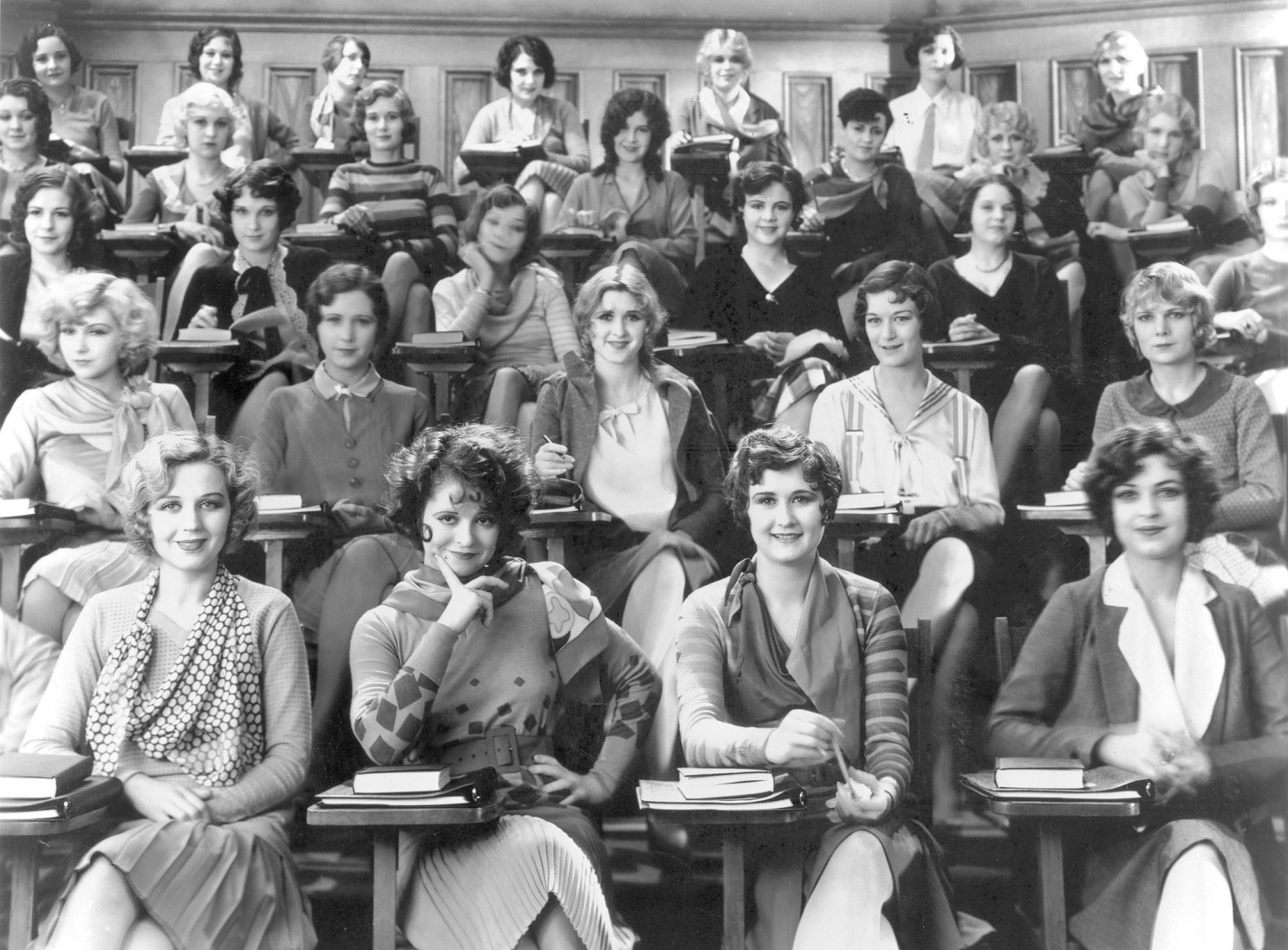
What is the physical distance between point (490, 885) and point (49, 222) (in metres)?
2.18

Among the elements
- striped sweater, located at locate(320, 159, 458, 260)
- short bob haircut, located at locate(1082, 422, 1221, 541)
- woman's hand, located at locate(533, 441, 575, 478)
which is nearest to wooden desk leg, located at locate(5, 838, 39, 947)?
woman's hand, located at locate(533, 441, 575, 478)

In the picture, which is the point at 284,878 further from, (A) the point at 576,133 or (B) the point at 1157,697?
(A) the point at 576,133

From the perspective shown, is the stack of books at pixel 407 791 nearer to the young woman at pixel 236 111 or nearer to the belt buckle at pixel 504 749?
the belt buckle at pixel 504 749

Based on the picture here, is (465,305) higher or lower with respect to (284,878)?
higher

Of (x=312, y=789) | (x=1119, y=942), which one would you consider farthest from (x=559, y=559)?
A: (x=1119, y=942)

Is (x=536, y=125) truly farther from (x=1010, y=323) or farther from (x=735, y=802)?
(x=735, y=802)

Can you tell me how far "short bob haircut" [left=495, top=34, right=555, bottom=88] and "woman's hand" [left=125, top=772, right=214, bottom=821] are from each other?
2.06 meters

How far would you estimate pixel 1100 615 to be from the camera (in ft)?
10.7

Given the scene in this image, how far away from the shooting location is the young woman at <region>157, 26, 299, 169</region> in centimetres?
384

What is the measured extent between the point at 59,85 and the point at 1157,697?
3187mm

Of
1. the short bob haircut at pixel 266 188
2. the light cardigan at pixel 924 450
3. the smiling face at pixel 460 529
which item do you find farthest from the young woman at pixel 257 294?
the light cardigan at pixel 924 450

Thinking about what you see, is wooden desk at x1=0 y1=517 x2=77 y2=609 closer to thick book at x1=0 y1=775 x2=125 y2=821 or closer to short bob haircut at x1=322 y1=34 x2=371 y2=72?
thick book at x1=0 y1=775 x2=125 y2=821

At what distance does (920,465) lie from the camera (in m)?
3.63

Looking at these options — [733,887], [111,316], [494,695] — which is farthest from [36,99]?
[733,887]
